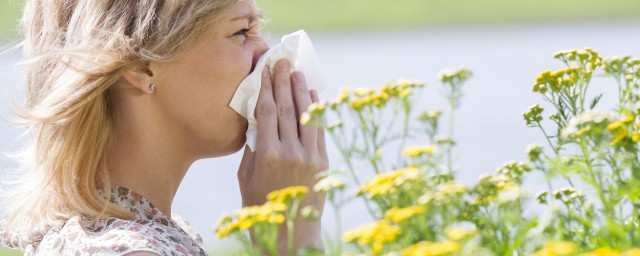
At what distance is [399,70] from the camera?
9359 millimetres

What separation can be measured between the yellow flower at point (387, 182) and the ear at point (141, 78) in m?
0.88

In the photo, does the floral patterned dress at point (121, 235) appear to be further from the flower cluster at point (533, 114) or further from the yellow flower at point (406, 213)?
the yellow flower at point (406, 213)

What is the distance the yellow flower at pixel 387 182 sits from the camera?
0.77m

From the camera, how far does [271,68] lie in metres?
1.69

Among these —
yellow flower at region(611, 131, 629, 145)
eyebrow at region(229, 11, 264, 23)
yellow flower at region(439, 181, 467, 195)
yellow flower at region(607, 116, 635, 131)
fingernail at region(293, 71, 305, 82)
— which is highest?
eyebrow at region(229, 11, 264, 23)

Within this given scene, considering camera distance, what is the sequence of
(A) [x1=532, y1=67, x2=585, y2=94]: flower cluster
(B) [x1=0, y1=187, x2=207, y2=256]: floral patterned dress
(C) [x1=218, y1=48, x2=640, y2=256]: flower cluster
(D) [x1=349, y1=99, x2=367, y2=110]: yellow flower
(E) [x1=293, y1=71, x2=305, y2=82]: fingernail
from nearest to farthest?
(C) [x1=218, y1=48, x2=640, y2=256]: flower cluster < (D) [x1=349, y1=99, x2=367, y2=110]: yellow flower < (A) [x1=532, y1=67, x2=585, y2=94]: flower cluster < (B) [x1=0, y1=187, x2=207, y2=256]: floral patterned dress < (E) [x1=293, y1=71, x2=305, y2=82]: fingernail

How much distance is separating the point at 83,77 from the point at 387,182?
0.92 metres

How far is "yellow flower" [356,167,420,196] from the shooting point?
770mm

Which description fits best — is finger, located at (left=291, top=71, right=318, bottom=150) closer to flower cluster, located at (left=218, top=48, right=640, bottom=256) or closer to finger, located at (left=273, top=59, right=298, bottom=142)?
finger, located at (left=273, top=59, right=298, bottom=142)

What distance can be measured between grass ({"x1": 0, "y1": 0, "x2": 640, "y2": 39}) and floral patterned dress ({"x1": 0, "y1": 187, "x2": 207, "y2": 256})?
35.2 feet

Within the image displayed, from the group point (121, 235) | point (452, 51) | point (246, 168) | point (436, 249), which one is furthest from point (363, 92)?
point (452, 51)

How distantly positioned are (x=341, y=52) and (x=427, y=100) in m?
4.29

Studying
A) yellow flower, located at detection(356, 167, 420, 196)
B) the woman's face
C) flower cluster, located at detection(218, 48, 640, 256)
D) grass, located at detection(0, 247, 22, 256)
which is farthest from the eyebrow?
grass, located at detection(0, 247, 22, 256)

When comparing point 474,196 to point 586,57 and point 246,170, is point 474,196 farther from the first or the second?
point 246,170
